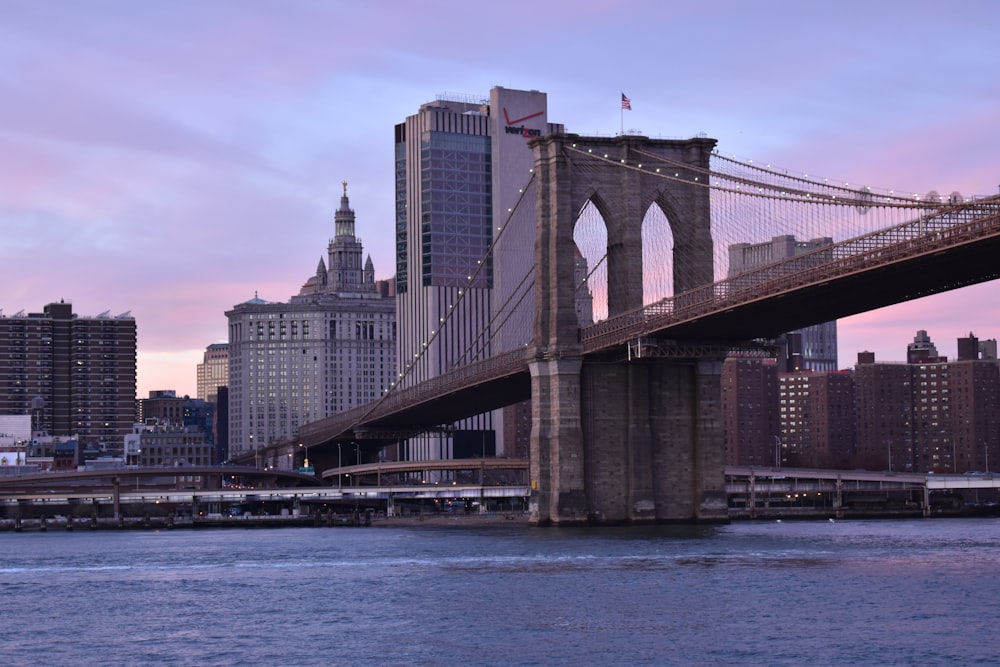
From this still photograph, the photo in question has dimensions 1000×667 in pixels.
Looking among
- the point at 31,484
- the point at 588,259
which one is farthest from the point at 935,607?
the point at 31,484

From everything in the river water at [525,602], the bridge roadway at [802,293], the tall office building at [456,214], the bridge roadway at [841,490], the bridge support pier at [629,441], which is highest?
the tall office building at [456,214]

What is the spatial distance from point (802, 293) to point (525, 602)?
21679 mm

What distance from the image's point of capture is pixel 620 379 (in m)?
83.9

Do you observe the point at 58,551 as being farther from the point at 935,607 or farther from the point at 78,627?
the point at 935,607

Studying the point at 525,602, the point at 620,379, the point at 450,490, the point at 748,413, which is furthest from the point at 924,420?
the point at 525,602

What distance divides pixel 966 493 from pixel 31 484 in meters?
86.4

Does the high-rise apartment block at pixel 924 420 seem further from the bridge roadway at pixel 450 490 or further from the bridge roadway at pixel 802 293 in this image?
the bridge roadway at pixel 802 293

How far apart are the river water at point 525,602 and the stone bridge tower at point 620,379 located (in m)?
4.25

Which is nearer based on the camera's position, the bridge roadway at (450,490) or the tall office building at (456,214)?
the bridge roadway at (450,490)

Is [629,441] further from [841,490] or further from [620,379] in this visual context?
[841,490]

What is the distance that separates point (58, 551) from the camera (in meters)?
80.8

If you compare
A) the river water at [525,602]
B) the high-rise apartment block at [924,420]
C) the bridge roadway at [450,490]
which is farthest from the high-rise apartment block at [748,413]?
the river water at [525,602]

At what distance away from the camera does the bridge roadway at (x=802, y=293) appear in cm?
5850

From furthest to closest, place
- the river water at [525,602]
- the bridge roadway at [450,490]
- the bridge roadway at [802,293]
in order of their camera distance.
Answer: the bridge roadway at [450,490]
the bridge roadway at [802,293]
the river water at [525,602]
